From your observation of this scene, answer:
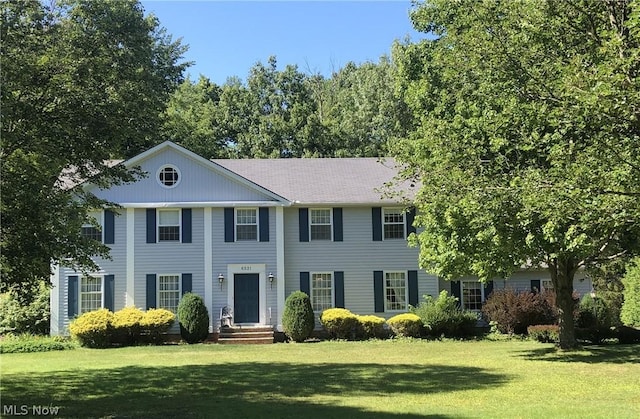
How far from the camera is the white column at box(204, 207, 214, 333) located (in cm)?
2391

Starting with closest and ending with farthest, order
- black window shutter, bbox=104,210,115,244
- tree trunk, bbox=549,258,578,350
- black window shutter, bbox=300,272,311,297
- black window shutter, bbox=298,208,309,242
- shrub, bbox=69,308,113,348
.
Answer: tree trunk, bbox=549,258,578,350
shrub, bbox=69,308,113,348
black window shutter, bbox=104,210,115,244
black window shutter, bbox=300,272,311,297
black window shutter, bbox=298,208,309,242

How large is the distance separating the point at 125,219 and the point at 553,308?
15.8m

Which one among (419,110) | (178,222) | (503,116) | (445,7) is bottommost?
(178,222)

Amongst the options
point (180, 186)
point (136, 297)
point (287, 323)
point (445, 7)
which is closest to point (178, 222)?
point (180, 186)

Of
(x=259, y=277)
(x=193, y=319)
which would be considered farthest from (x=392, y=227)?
(x=193, y=319)

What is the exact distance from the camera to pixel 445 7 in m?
18.6

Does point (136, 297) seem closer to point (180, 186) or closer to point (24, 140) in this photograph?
point (180, 186)

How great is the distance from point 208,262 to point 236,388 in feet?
38.7

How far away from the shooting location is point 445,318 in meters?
23.2

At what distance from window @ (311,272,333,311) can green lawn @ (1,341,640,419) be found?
4.06 metres

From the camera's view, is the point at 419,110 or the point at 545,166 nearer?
the point at 545,166

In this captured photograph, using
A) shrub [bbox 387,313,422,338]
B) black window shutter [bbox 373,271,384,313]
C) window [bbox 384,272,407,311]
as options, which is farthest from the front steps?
window [bbox 384,272,407,311]

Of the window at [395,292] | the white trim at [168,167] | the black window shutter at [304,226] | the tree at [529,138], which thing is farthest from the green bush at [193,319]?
the tree at [529,138]

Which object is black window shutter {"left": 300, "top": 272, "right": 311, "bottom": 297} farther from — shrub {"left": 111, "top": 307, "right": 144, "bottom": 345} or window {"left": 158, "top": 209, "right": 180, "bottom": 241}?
shrub {"left": 111, "top": 307, "right": 144, "bottom": 345}
